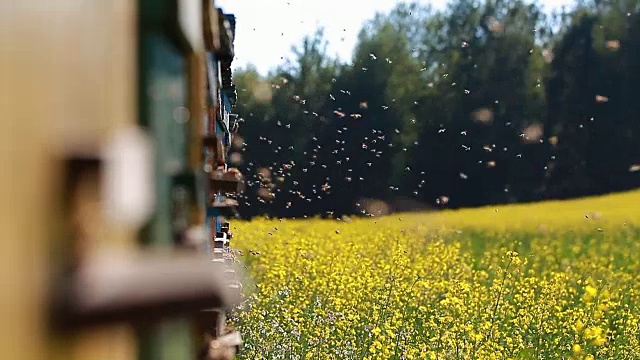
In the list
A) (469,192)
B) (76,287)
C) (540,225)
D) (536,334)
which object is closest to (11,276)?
(76,287)

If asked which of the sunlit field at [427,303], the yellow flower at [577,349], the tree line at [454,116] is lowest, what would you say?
the yellow flower at [577,349]

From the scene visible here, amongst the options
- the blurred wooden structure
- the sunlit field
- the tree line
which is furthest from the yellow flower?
the tree line

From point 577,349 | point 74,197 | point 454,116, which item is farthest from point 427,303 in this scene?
point 454,116

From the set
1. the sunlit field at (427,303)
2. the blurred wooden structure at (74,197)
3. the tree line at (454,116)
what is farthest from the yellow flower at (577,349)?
the tree line at (454,116)

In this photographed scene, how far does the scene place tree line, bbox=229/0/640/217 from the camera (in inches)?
547

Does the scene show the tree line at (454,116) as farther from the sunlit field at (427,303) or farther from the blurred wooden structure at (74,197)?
the blurred wooden structure at (74,197)

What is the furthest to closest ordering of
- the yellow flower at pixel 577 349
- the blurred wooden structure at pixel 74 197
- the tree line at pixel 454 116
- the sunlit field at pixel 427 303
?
1. the tree line at pixel 454 116
2. the sunlit field at pixel 427 303
3. the yellow flower at pixel 577 349
4. the blurred wooden structure at pixel 74 197

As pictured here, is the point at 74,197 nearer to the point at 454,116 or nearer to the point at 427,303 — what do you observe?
the point at 427,303

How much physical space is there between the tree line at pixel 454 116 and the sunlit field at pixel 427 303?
5.33m

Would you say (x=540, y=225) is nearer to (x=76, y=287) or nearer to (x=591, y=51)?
(x=591, y=51)

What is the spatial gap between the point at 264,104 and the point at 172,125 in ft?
45.0

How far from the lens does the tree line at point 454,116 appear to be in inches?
547

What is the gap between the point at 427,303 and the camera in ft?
19.9

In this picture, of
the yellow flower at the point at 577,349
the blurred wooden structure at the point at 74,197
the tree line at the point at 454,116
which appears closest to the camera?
the blurred wooden structure at the point at 74,197
